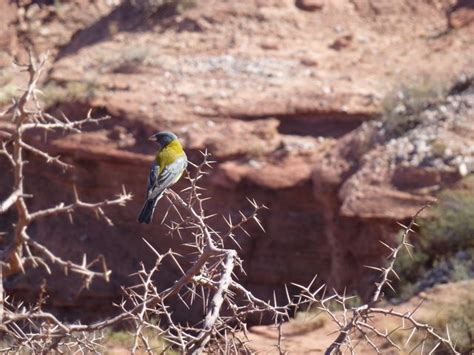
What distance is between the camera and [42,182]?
45.7 ft

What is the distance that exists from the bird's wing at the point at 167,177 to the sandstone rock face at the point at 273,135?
179 inches

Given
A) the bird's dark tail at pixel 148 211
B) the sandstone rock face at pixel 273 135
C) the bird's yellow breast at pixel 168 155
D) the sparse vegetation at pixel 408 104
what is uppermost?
the bird's yellow breast at pixel 168 155

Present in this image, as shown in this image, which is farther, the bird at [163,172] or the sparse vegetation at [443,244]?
the sparse vegetation at [443,244]

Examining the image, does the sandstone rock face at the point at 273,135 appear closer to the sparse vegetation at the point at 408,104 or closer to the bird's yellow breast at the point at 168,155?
the sparse vegetation at the point at 408,104

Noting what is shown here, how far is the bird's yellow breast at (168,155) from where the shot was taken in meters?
6.54

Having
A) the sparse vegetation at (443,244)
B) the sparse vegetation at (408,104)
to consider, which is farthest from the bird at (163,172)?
the sparse vegetation at (408,104)

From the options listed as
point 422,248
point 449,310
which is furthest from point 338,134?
point 449,310

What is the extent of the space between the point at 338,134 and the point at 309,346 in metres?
5.97

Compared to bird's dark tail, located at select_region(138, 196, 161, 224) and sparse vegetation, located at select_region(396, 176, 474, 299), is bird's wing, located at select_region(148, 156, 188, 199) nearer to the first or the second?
bird's dark tail, located at select_region(138, 196, 161, 224)

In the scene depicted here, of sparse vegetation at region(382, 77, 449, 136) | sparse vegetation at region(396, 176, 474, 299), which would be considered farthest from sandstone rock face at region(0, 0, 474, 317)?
sparse vegetation at region(396, 176, 474, 299)

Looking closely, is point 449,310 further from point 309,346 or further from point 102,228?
point 102,228

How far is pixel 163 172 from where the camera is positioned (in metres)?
6.36

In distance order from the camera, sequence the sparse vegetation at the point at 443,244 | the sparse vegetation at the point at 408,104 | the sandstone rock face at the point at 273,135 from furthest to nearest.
Answer: the sparse vegetation at the point at 408,104 → the sandstone rock face at the point at 273,135 → the sparse vegetation at the point at 443,244

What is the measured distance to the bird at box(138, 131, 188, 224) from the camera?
19.9 feet
